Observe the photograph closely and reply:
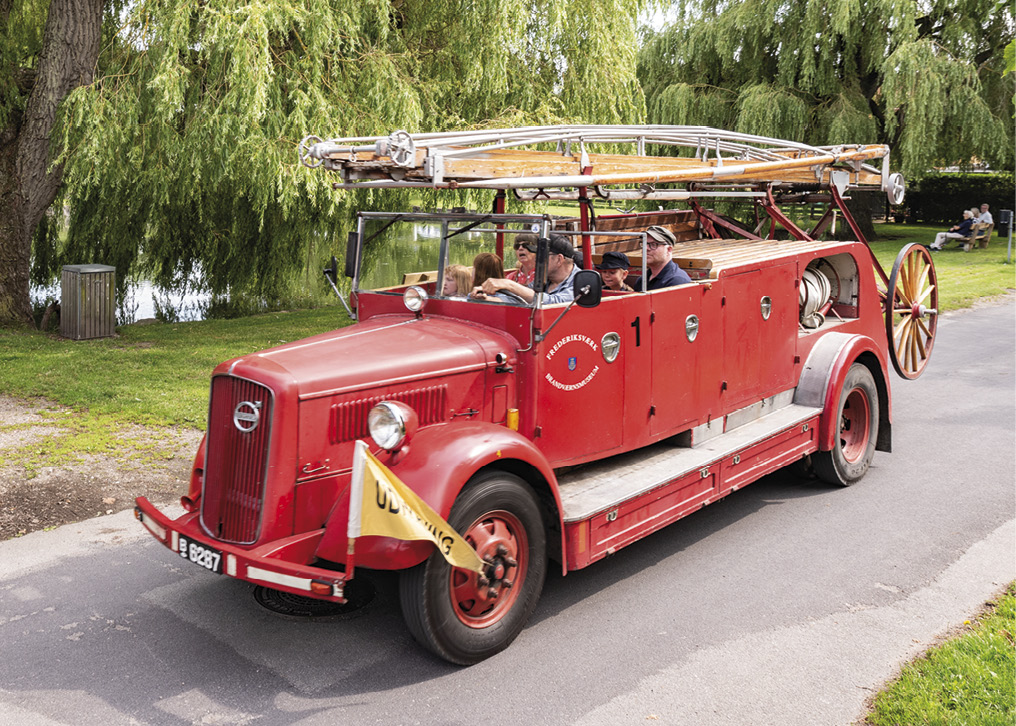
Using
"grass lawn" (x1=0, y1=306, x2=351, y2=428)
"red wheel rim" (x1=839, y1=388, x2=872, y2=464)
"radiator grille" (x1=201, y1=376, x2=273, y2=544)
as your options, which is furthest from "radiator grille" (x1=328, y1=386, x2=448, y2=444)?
"grass lawn" (x1=0, y1=306, x2=351, y2=428)

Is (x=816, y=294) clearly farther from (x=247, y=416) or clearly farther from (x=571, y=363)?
(x=247, y=416)

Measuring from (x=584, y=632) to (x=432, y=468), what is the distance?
1.37 meters

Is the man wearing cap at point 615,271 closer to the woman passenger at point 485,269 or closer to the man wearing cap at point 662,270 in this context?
the man wearing cap at point 662,270

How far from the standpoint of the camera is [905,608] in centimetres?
539

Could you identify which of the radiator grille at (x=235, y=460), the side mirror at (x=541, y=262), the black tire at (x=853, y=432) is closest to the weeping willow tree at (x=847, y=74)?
the black tire at (x=853, y=432)

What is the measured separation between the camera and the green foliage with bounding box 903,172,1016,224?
3306 cm

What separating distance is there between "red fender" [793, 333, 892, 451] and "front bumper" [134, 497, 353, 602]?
4443mm

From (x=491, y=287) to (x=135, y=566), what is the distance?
2.92 metres

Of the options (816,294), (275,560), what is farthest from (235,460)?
(816,294)

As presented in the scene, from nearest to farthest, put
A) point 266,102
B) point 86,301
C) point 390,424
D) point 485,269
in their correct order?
1. point 390,424
2. point 485,269
3. point 266,102
4. point 86,301

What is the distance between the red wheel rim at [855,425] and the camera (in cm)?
786

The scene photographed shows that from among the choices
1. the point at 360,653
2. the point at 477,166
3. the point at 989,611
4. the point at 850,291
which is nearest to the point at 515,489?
the point at 360,653

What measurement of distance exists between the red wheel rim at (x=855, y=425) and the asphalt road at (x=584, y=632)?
74 cm

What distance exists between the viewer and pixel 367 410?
15.9 ft
